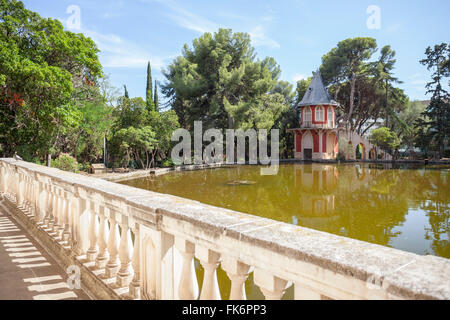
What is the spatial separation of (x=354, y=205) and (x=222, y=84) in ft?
74.1

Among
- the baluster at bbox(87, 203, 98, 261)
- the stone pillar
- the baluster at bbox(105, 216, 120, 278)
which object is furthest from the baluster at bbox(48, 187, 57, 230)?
the stone pillar

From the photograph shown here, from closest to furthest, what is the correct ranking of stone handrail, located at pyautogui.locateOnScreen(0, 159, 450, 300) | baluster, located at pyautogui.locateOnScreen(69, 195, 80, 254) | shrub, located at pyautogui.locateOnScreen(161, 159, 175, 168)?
1. stone handrail, located at pyautogui.locateOnScreen(0, 159, 450, 300)
2. baluster, located at pyautogui.locateOnScreen(69, 195, 80, 254)
3. shrub, located at pyautogui.locateOnScreen(161, 159, 175, 168)

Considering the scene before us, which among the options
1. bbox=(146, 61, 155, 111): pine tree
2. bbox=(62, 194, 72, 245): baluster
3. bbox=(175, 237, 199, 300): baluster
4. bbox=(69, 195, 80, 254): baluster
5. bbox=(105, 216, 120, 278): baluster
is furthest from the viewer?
bbox=(146, 61, 155, 111): pine tree

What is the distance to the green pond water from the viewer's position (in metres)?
7.77

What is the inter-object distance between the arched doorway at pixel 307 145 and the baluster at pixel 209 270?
35.9 metres

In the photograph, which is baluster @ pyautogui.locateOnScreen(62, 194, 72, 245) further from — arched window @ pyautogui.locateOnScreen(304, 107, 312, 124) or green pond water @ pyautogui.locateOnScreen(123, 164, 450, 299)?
arched window @ pyautogui.locateOnScreen(304, 107, 312, 124)

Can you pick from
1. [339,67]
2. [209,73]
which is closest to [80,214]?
[209,73]

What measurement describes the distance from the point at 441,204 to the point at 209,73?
2496 cm

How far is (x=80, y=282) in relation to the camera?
8.80ft

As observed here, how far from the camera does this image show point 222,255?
154 centimetres

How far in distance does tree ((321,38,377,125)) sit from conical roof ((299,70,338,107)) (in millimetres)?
2531

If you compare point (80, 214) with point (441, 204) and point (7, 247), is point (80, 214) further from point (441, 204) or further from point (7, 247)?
point (441, 204)

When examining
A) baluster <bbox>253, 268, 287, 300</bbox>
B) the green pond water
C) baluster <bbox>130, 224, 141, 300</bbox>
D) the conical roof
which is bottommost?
the green pond water

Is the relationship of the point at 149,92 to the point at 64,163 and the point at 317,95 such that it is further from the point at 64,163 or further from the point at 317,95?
the point at 317,95
